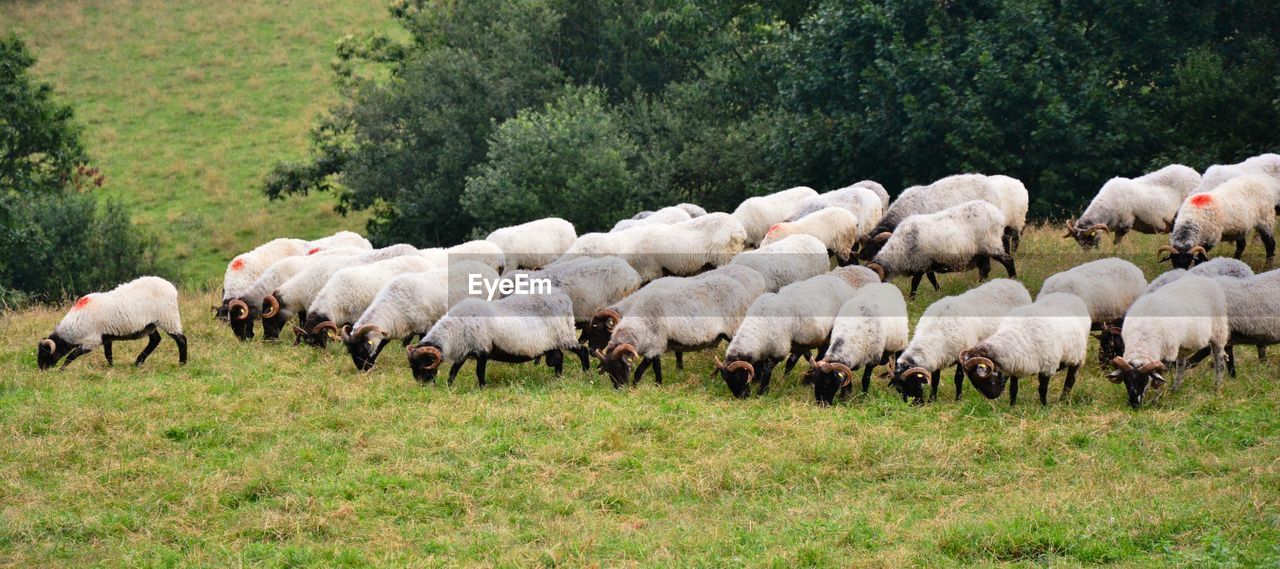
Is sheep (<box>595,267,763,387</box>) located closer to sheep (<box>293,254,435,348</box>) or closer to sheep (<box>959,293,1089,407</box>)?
sheep (<box>959,293,1089,407</box>)

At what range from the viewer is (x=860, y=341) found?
13.9m

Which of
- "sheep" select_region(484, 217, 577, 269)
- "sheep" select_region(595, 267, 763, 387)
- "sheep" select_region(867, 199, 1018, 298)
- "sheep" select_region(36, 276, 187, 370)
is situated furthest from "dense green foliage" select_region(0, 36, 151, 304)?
"sheep" select_region(867, 199, 1018, 298)

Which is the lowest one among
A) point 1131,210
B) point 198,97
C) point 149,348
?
point 149,348

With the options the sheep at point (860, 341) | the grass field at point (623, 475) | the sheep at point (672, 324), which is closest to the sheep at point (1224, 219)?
the grass field at point (623, 475)

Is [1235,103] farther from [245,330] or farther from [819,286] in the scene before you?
[245,330]

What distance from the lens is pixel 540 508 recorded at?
1103cm

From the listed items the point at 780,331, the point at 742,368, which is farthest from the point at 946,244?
the point at 742,368

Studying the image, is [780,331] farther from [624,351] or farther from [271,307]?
[271,307]

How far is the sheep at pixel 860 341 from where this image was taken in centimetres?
1355

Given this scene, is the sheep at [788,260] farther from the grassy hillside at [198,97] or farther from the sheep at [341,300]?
the grassy hillside at [198,97]

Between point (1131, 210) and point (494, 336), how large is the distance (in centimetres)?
1068

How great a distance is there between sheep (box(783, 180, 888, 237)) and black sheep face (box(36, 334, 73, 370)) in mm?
11179

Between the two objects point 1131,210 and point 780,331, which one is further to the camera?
point 1131,210

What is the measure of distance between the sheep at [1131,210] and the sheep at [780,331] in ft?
19.7
